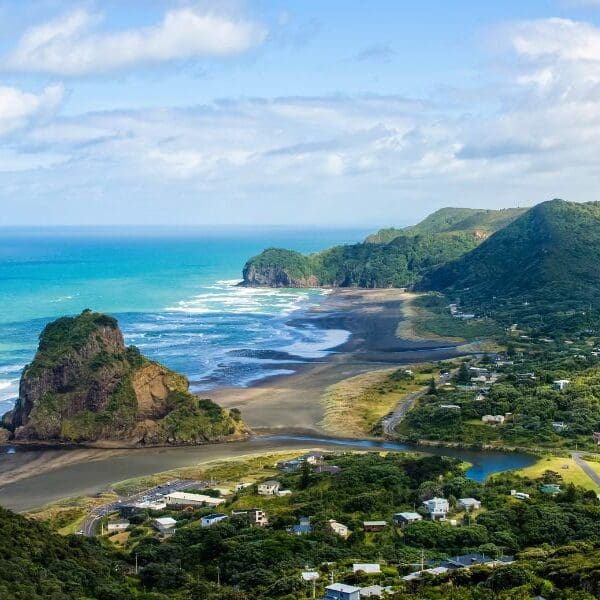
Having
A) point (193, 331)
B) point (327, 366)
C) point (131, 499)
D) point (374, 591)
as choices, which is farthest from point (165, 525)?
point (193, 331)

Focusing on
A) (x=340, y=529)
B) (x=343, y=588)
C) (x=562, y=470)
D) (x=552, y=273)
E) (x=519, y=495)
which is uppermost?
(x=552, y=273)

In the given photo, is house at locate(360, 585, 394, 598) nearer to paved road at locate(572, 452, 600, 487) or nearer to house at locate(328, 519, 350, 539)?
house at locate(328, 519, 350, 539)

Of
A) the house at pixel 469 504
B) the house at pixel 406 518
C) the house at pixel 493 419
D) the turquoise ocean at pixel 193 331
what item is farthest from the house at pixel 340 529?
the turquoise ocean at pixel 193 331

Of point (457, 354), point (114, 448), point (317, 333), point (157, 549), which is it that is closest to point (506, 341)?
point (457, 354)

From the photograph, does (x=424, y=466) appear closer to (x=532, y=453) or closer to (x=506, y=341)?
(x=532, y=453)

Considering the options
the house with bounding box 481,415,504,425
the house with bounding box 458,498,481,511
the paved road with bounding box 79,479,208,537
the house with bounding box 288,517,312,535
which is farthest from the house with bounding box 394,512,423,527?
the house with bounding box 481,415,504,425

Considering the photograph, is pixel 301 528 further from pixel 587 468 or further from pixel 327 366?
pixel 327 366

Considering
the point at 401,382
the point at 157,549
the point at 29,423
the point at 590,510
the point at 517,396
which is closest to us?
the point at 157,549
